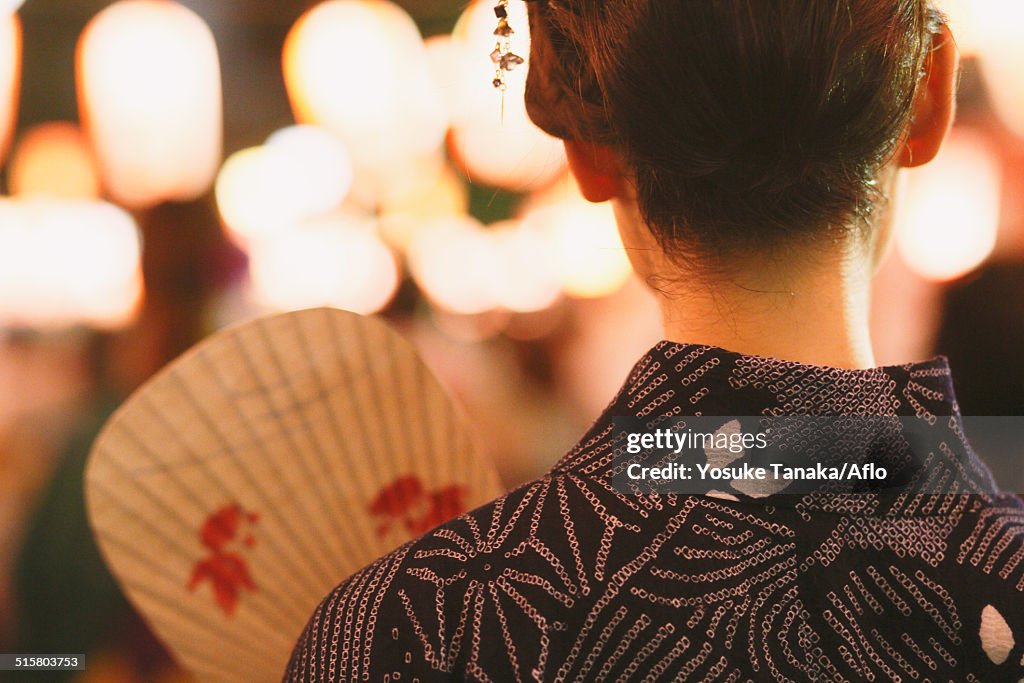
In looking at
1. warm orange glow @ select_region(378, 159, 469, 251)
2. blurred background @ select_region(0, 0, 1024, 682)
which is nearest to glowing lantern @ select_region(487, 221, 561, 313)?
blurred background @ select_region(0, 0, 1024, 682)

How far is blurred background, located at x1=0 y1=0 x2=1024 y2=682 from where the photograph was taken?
1.93 m

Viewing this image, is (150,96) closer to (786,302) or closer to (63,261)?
(63,261)

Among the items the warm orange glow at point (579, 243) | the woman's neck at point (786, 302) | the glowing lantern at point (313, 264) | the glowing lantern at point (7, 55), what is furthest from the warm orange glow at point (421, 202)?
the woman's neck at point (786, 302)

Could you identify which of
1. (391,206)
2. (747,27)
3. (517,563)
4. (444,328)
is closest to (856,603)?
(517,563)

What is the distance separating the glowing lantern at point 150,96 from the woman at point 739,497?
195 centimetres

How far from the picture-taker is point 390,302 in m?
5.05

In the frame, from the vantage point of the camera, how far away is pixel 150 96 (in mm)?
2420

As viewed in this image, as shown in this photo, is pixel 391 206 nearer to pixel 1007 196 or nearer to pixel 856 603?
pixel 1007 196

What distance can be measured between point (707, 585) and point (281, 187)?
3.96 m

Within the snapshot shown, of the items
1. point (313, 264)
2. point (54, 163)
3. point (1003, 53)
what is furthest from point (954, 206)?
point (54, 163)

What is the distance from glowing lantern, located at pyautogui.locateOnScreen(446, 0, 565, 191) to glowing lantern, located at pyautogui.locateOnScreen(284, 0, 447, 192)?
6.0 inches

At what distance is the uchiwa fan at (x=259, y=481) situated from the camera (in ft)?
2.90

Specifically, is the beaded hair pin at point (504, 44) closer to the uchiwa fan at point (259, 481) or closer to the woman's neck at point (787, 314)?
the woman's neck at point (787, 314)

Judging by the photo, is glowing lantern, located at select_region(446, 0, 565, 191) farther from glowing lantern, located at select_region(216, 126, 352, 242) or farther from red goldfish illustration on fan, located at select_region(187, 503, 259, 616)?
glowing lantern, located at select_region(216, 126, 352, 242)
